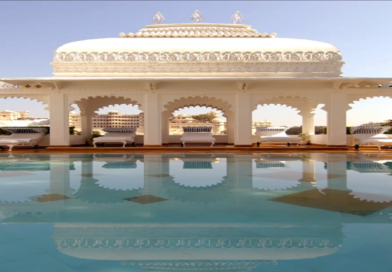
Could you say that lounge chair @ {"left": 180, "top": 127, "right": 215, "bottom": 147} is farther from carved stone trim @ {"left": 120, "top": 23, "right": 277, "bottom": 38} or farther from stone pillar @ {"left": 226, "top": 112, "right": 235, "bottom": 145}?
carved stone trim @ {"left": 120, "top": 23, "right": 277, "bottom": 38}

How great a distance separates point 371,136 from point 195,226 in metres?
12.6

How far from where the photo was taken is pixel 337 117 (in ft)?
43.4

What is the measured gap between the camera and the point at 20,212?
3342mm

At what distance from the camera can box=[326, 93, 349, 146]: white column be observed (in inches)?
520

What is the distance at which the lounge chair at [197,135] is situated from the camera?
1381 centimetres

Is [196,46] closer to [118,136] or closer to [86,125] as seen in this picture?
[118,136]

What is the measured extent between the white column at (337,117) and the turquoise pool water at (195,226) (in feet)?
28.0

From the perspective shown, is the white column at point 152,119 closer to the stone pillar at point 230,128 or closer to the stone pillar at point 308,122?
the stone pillar at point 230,128

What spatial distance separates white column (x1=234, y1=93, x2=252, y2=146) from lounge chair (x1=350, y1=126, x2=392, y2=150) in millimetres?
4339

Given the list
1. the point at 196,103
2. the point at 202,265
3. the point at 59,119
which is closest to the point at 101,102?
the point at 59,119

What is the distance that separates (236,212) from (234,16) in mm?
14004

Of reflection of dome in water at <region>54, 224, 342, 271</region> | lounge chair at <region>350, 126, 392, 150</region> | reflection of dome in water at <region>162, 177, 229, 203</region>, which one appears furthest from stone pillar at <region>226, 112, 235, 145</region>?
reflection of dome in water at <region>54, 224, 342, 271</region>

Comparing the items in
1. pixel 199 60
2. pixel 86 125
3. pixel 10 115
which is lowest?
pixel 86 125


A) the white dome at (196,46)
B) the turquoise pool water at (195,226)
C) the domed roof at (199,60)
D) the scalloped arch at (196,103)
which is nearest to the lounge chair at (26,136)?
the domed roof at (199,60)
